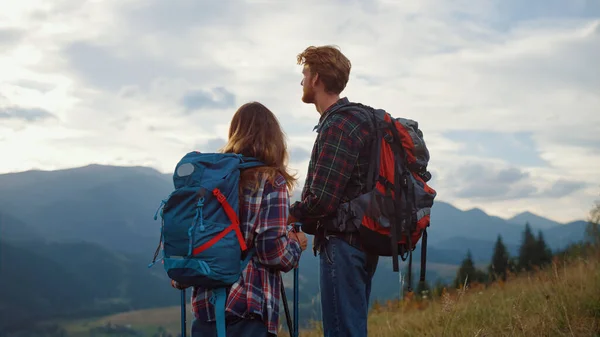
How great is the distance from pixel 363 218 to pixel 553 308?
2955 mm

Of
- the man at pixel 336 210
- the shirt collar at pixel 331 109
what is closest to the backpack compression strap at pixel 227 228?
the man at pixel 336 210

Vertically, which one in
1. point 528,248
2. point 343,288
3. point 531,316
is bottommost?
point 528,248

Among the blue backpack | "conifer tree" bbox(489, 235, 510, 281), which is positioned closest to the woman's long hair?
the blue backpack

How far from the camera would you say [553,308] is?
531 centimetres

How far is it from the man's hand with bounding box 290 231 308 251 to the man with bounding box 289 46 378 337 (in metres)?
0.16

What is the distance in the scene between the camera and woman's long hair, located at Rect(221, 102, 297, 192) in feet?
9.84

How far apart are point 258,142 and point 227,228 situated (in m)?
0.49

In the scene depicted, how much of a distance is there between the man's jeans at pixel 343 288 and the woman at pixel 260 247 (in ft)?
1.28

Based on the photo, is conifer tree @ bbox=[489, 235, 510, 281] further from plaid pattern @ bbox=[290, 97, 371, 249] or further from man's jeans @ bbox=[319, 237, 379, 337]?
plaid pattern @ bbox=[290, 97, 371, 249]

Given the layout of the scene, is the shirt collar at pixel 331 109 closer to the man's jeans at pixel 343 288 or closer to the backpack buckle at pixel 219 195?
the man's jeans at pixel 343 288

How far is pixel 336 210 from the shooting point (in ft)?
11.0

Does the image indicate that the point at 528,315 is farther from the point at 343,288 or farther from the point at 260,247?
the point at 260,247

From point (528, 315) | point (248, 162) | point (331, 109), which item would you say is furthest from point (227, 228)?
point (528, 315)

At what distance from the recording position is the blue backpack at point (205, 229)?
287 cm
